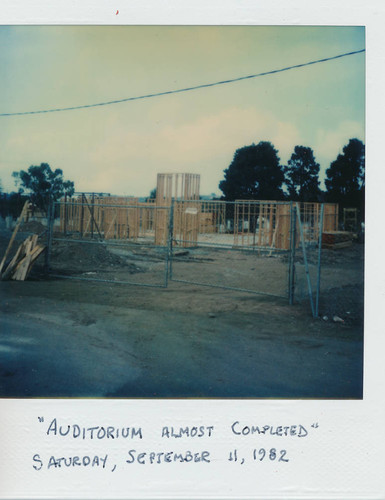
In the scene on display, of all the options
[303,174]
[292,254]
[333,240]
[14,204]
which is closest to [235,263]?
[292,254]

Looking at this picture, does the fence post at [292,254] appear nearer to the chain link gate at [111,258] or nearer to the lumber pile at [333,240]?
the chain link gate at [111,258]

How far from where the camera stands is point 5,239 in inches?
618

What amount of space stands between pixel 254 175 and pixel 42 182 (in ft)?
78.2

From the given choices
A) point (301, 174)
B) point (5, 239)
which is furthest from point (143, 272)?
point (301, 174)

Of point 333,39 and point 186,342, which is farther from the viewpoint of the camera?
point 186,342

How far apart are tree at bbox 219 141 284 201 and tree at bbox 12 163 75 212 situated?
21729mm

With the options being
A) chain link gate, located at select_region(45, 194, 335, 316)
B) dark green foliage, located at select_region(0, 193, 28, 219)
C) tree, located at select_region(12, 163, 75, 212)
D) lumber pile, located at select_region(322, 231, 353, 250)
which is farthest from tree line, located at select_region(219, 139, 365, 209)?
dark green foliage, located at select_region(0, 193, 28, 219)

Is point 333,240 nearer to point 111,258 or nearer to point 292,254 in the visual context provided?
point 111,258

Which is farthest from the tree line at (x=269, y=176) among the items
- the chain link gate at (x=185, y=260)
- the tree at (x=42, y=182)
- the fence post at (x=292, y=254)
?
the fence post at (x=292, y=254)

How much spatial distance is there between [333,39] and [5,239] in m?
13.8

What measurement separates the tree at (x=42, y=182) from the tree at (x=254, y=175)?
2173cm
